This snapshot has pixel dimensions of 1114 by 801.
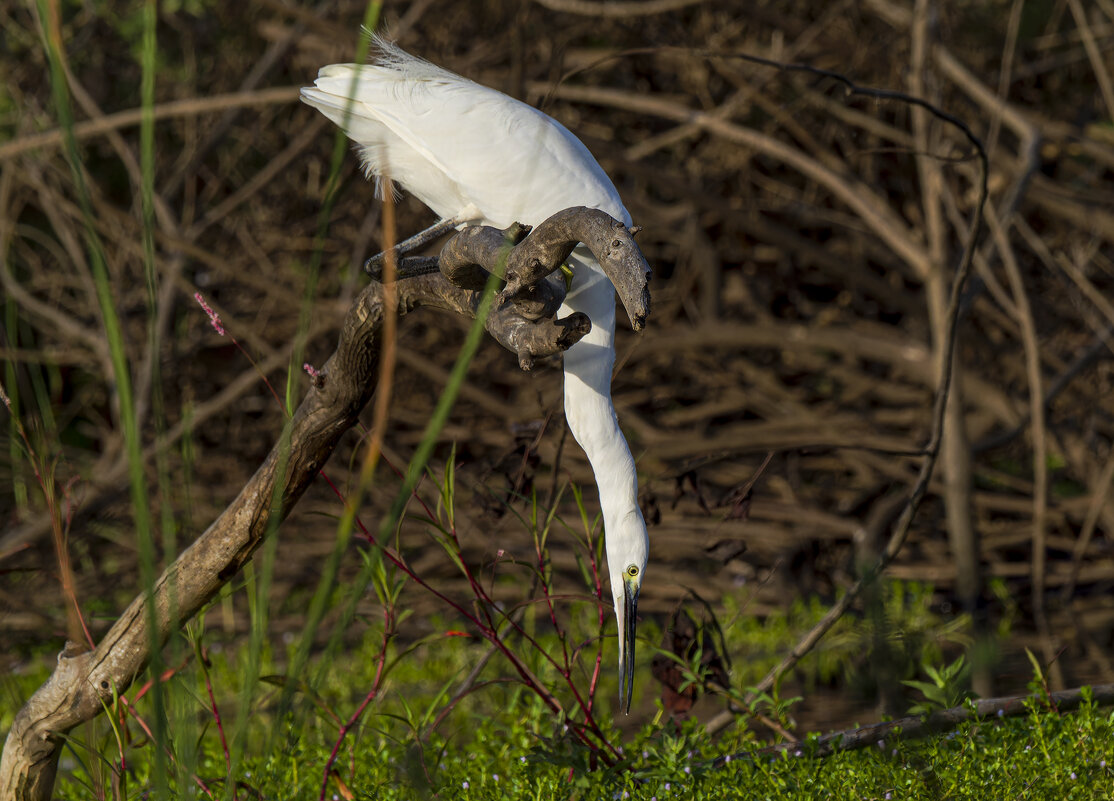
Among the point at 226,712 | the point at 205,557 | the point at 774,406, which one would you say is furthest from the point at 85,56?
the point at 205,557

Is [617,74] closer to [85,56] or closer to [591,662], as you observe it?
[85,56]

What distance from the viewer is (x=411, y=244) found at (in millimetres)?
2250

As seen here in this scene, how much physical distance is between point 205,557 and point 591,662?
8.24 feet

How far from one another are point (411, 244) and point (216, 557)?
759 millimetres

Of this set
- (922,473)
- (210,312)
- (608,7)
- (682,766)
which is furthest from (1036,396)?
(210,312)

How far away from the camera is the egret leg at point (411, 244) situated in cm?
211

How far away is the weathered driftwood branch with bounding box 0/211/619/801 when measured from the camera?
6.42 feet

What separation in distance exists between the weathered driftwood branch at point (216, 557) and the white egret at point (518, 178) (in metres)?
0.26

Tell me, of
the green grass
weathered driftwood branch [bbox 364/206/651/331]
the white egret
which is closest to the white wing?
the white egret

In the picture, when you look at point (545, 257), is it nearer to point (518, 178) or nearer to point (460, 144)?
point (518, 178)

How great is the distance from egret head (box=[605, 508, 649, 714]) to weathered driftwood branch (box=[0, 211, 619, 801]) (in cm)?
49

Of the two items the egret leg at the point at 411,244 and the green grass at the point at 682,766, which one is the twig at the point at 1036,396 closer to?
the green grass at the point at 682,766

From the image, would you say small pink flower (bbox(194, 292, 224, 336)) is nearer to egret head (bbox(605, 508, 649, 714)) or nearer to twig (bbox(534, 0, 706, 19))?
egret head (bbox(605, 508, 649, 714))

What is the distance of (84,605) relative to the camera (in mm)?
5629
